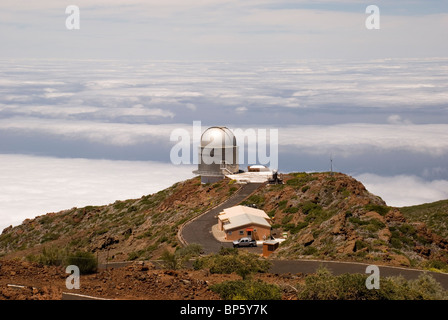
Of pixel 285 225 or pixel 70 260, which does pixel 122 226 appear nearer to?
pixel 285 225

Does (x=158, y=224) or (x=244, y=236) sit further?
(x=158, y=224)

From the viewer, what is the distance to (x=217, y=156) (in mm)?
58406

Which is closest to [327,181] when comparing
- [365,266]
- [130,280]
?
[365,266]

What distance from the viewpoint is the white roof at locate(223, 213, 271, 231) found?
39097mm

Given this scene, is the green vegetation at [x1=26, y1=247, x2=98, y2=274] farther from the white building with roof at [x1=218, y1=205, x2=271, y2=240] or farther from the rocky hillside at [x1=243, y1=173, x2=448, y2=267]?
the white building with roof at [x1=218, y1=205, x2=271, y2=240]

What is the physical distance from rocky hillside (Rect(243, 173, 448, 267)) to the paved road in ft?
12.4

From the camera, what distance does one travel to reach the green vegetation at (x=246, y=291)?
17.3 metres

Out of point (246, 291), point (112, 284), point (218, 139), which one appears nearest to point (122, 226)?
point (218, 139)

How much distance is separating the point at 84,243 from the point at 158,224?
18.9 ft

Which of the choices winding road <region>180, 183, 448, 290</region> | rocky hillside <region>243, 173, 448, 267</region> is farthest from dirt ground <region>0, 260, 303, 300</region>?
rocky hillside <region>243, 173, 448, 267</region>

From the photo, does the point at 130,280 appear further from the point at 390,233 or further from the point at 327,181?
the point at 327,181

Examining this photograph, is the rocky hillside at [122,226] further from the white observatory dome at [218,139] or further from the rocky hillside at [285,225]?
the white observatory dome at [218,139]

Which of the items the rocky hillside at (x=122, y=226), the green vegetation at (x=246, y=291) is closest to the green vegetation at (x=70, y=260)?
the green vegetation at (x=246, y=291)
